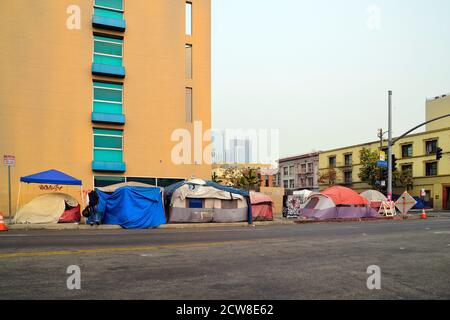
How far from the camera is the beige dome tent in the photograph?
19844 mm

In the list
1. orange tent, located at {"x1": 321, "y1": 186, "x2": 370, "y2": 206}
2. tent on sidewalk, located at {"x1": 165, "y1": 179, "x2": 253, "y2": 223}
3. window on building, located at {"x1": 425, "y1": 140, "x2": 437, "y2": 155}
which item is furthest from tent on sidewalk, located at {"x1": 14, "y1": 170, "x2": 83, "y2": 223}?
window on building, located at {"x1": 425, "y1": 140, "x2": 437, "y2": 155}

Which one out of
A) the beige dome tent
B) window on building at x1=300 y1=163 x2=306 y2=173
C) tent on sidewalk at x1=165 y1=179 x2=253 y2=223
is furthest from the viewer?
window on building at x1=300 y1=163 x2=306 y2=173

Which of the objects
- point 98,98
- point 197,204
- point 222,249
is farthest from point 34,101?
point 222,249

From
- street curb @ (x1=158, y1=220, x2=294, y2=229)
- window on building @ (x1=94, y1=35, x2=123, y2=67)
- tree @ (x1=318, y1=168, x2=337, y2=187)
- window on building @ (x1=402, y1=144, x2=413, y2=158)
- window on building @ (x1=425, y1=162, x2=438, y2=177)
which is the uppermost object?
window on building @ (x1=94, y1=35, x2=123, y2=67)

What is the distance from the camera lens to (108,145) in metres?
30.0

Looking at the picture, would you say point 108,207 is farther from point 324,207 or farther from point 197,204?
point 324,207

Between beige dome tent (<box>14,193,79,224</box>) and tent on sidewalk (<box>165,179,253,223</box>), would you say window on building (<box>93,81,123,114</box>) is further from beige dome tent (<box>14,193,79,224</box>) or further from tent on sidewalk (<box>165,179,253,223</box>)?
beige dome tent (<box>14,193,79,224</box>)

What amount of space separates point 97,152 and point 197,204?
10578mm

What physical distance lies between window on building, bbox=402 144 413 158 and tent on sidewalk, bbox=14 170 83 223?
166 feet

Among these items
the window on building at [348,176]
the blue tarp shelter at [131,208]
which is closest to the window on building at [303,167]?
the window on building at [348,176]

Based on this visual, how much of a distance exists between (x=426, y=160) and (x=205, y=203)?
144 ft

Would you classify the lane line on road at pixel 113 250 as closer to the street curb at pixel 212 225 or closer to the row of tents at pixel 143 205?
the street curb at pixel 212 225

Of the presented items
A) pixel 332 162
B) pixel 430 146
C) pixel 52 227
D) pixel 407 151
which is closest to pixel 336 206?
pixel 52 227

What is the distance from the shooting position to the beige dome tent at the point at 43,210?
19844 mm
